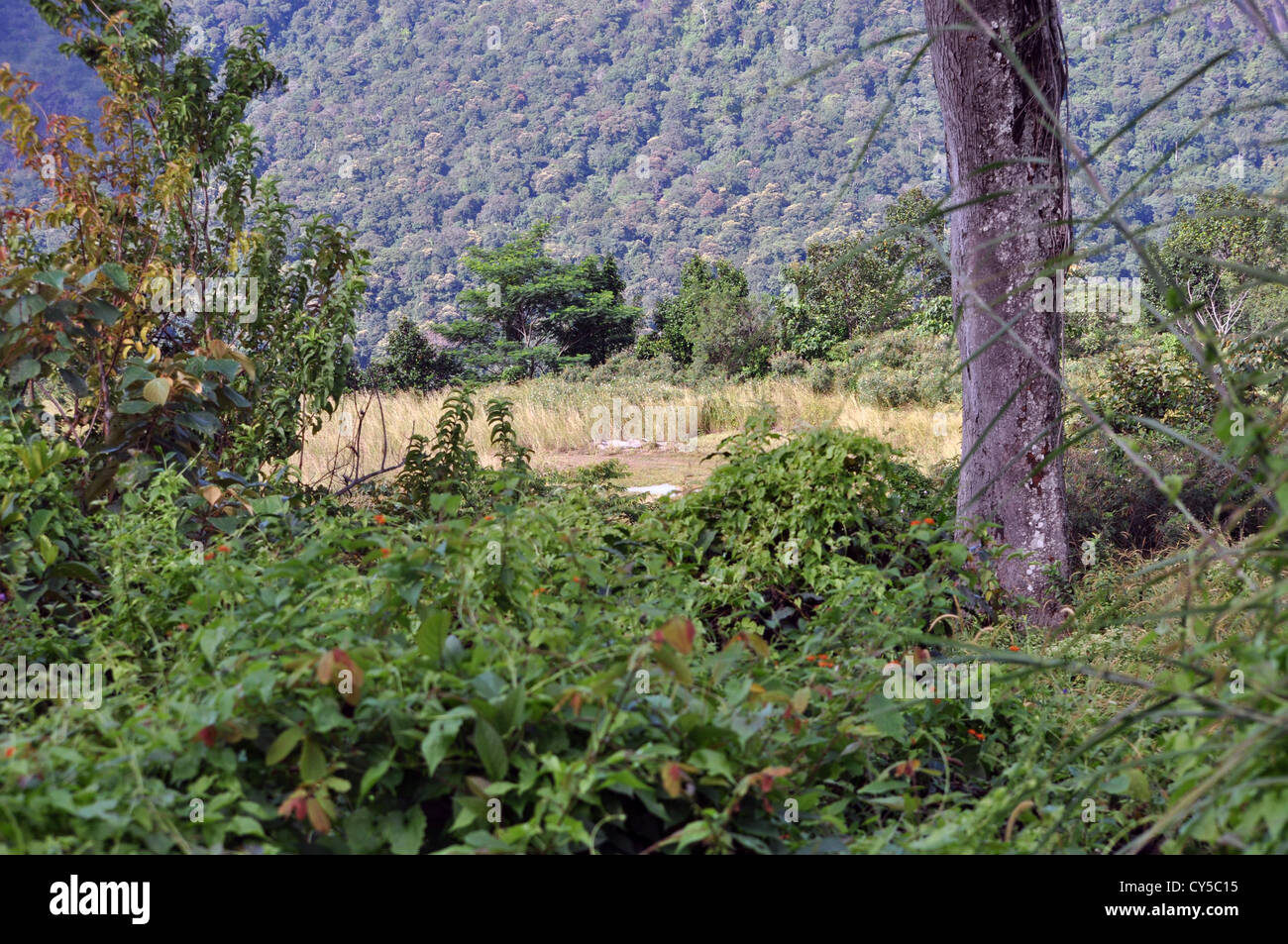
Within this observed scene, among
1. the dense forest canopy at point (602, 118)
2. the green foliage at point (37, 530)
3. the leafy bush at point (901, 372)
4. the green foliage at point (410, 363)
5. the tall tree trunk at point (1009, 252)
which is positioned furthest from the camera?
the dense forest canopy at point (602, 118)

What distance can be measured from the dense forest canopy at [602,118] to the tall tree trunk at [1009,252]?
3573cm

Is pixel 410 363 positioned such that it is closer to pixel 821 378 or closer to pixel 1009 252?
pixel 821 378

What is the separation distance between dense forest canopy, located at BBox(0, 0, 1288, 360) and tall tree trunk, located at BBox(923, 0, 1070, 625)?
35.7 m

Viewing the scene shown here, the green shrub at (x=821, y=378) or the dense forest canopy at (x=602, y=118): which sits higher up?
the dense forest canopy at (x=602, y=118)

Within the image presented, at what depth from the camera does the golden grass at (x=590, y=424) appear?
8.54 m

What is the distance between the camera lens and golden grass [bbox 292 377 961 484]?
8537 mm

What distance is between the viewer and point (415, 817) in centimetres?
125

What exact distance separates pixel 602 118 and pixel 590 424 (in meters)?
57.5

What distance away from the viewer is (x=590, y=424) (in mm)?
10617

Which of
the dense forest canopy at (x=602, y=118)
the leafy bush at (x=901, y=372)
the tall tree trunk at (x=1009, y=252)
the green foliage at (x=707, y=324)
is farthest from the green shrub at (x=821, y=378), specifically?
the dense forest canopy at (x=602, y=118)

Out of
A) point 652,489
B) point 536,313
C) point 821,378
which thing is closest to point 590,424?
point 652,489

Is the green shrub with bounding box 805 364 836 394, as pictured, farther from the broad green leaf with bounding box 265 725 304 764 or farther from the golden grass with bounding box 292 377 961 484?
the broad green leaf with bounding box 265 725 304 764

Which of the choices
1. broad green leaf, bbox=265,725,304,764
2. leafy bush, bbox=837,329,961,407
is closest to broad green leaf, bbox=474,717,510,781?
broad green leaf, bbox=265,725,304,764

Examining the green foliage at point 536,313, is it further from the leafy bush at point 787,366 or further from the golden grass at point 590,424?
the golden grass at point 590,424
